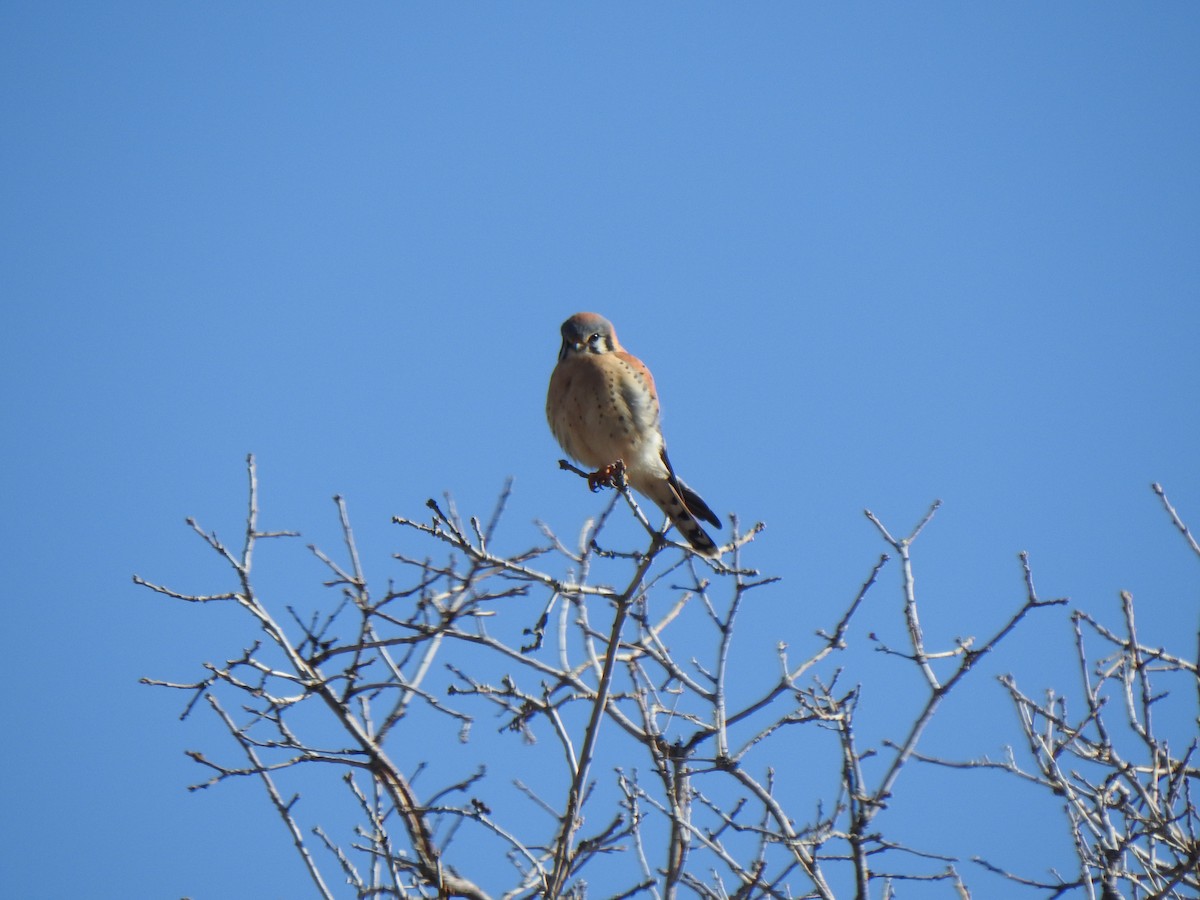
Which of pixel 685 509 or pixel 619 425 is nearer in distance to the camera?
pixel 619 425

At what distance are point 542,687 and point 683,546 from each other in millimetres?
538

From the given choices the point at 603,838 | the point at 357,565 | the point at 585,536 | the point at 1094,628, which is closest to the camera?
the point at 603,838

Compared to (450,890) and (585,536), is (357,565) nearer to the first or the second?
(585,536)

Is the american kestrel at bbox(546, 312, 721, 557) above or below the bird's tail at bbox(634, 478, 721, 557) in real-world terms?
above

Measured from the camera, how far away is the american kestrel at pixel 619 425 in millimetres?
4809

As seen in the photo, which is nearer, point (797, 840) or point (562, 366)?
point (797, 840)

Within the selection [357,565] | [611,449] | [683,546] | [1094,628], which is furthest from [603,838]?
[611,449]

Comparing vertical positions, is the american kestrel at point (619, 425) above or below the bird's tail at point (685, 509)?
above

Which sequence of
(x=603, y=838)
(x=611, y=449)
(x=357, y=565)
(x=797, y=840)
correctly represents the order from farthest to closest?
(x=611, y=449) → (x=357, y=565) → (x=797, y=840) → (x=603, y=838)

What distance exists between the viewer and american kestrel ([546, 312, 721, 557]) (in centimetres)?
481

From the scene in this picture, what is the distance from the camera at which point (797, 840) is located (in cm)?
304

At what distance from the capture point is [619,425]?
15.7ft

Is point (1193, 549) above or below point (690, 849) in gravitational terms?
above

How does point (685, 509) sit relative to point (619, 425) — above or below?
below
